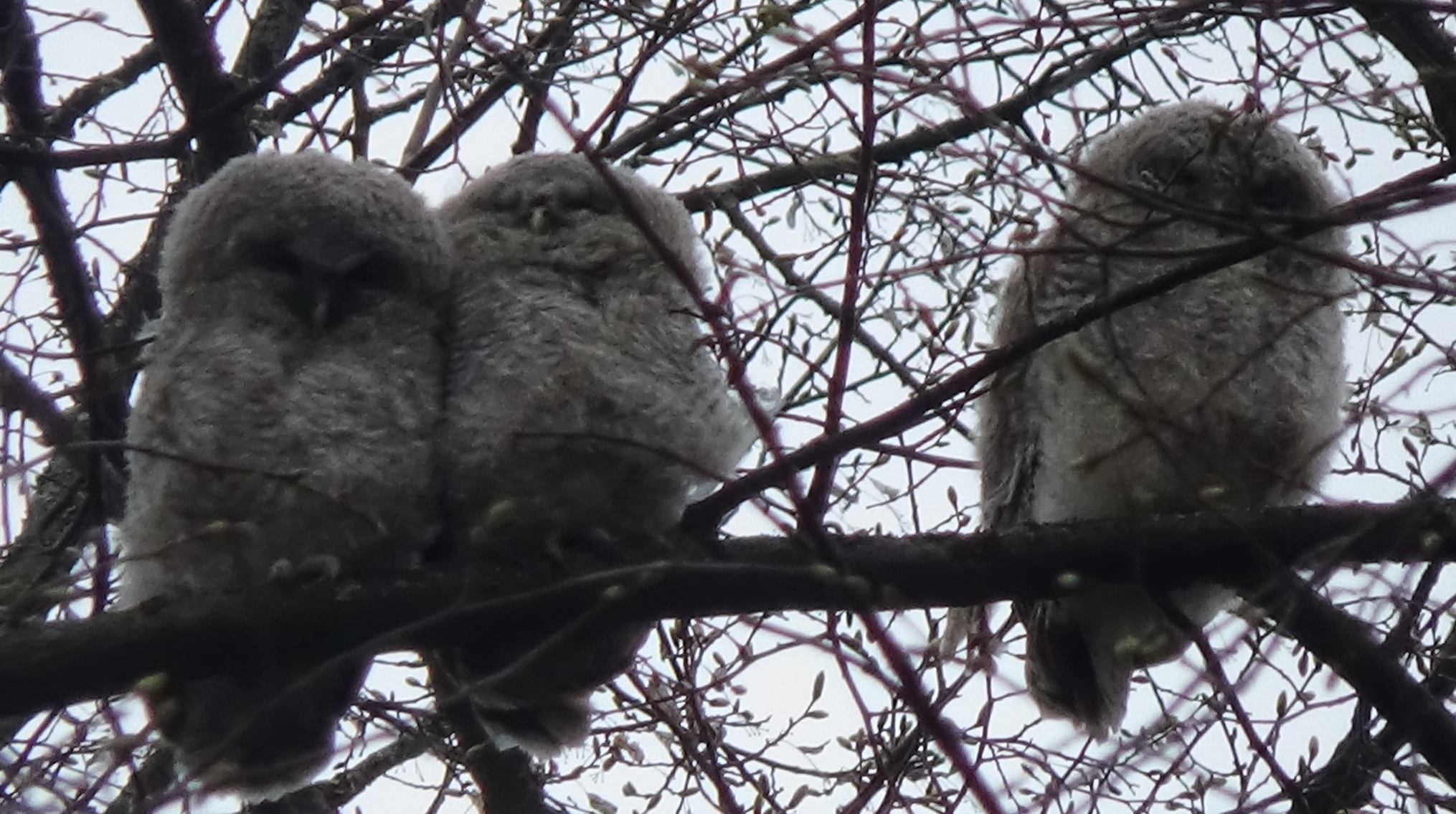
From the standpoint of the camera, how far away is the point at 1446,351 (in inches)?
115

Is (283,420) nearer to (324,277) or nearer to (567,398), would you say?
(324,277)

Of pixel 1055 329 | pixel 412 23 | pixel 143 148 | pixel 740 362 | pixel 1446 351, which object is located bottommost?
pixel 1446 351

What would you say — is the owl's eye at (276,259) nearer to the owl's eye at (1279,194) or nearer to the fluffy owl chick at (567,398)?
the fluffy owl chick at (567,398)

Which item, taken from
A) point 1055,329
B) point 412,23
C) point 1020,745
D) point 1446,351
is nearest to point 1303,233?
point 1055,329

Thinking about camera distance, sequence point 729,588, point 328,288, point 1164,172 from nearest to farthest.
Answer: point 729,588 < point 328,288 < point 1164,172

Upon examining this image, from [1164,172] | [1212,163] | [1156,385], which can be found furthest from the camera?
[1164,172]

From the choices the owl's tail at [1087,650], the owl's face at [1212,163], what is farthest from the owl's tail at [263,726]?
the owl's face at [1212,163]

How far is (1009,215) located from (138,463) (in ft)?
6.91

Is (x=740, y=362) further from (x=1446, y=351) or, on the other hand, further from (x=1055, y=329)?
(x=1446, y=351)

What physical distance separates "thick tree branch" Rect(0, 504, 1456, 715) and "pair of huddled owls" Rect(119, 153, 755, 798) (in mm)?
104

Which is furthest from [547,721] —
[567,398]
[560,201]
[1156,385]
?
[1156,385]

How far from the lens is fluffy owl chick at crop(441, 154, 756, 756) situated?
3.44 metres

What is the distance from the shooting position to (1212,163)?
13.1ft

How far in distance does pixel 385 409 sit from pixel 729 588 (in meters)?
0.83
